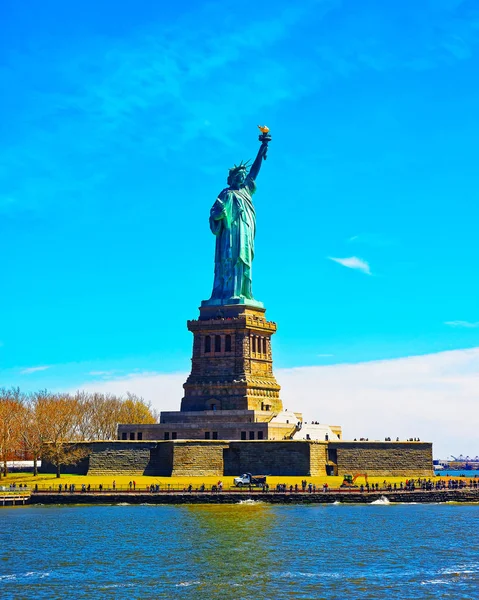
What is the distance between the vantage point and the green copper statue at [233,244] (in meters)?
102

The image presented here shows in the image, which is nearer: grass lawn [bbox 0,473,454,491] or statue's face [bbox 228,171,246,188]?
grass lawn [bbox 0,473,454,491]

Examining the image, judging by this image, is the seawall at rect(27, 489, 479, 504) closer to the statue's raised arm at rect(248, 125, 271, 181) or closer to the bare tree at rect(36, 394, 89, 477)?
the bare tree at rect(36, 394, 89, 477)

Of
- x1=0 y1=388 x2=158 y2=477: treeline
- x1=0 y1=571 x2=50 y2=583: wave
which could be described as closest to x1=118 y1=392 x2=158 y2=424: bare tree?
x1=0 y1=388 x2=158 y2=477: treeline

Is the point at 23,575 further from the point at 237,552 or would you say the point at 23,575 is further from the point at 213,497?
the point at 213,497

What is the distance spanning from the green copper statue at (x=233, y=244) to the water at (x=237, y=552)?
3217 centimetres

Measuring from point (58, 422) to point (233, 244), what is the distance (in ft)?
82.7

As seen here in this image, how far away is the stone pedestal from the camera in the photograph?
9575 centimetres

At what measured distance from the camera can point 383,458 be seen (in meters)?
90.1

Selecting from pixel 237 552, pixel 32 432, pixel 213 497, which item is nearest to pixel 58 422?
pixel 32 432

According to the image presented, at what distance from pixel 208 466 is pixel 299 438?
9313 millimetres

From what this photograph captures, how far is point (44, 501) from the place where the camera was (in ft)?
254

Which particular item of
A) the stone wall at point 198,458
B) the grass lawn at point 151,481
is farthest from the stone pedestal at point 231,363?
the grass lawn at point 151,481

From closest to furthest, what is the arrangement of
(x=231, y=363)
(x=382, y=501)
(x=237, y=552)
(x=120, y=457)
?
(x=237, y=552) < (x=382, y=501) < (x=120, y=457) < (x=231, y=363)

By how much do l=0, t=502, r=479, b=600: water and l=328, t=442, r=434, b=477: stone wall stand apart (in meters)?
15.4
